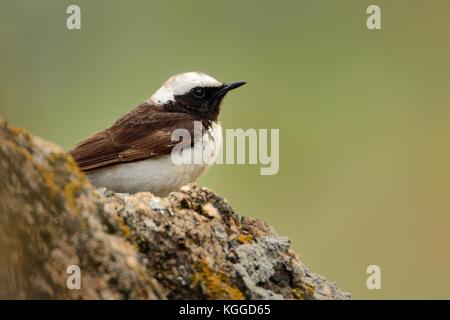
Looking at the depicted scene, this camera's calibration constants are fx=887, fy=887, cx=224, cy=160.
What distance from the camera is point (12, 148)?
511 centimetres

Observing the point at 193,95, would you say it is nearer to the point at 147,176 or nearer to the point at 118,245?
the point at 147,176

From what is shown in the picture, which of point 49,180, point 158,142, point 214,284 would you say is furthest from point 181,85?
point 49,180

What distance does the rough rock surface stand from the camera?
4.86 metres

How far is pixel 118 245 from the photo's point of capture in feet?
17.3

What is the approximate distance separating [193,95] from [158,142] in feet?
4.15

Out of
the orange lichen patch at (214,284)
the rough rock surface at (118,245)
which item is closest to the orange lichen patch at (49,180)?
the rough rock surface at (118,245)

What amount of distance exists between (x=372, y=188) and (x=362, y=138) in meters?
2.02

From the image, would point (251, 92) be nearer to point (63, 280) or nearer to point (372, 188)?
point (372, 188)

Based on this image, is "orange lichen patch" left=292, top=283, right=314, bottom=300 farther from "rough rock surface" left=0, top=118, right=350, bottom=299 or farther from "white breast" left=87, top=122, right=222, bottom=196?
"white breast" left=87, top=122, right=222, bottom=196

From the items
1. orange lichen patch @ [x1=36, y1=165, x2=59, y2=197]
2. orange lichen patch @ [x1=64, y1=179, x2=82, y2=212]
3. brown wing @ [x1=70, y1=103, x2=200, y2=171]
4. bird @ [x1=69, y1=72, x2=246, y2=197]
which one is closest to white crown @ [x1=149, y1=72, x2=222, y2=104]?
bird @ [x1=69, y1=72, x2=246, y2=197]

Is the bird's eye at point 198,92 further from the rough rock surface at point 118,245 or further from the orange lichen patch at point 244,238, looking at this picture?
the orange lichen patch at point 244,238

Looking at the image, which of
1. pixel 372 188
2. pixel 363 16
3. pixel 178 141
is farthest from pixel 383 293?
pixel 363 16
